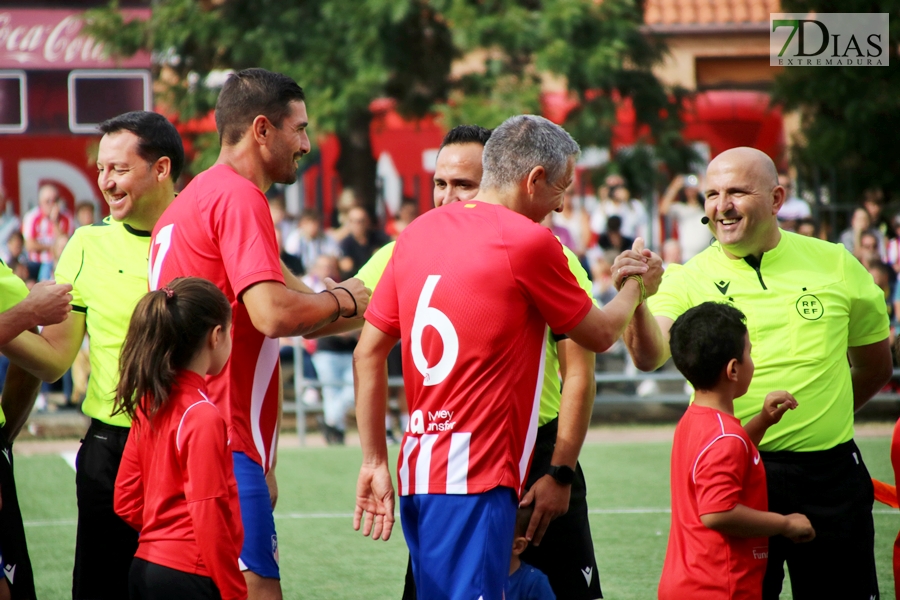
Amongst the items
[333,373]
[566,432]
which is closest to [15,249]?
[333,373]

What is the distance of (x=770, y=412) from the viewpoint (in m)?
3.85

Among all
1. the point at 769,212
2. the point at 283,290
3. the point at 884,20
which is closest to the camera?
the point at 283,290

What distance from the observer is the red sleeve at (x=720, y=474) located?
11.6 ft

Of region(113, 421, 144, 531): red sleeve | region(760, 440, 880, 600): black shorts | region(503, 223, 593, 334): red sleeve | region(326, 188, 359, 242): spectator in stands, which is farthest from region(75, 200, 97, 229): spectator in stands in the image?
region(503, 223, 593, 334): red sleeve

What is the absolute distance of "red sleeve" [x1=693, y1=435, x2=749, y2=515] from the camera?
11.6ft

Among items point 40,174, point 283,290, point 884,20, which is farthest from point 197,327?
point 40,174

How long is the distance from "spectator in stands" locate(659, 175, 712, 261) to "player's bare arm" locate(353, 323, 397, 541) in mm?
11539

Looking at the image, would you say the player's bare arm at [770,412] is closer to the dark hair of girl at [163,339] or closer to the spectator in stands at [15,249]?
the dark hair of girl at [163,339]

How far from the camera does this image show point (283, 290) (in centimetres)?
356

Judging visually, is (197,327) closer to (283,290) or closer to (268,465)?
(283,290)

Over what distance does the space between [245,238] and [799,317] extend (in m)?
2.23

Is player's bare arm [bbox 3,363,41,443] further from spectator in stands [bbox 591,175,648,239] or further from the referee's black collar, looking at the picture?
spectator in stands [bbox 591,175,648,239]

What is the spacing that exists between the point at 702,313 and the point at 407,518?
1292mm

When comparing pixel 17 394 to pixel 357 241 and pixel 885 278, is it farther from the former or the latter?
pixel 885 278
